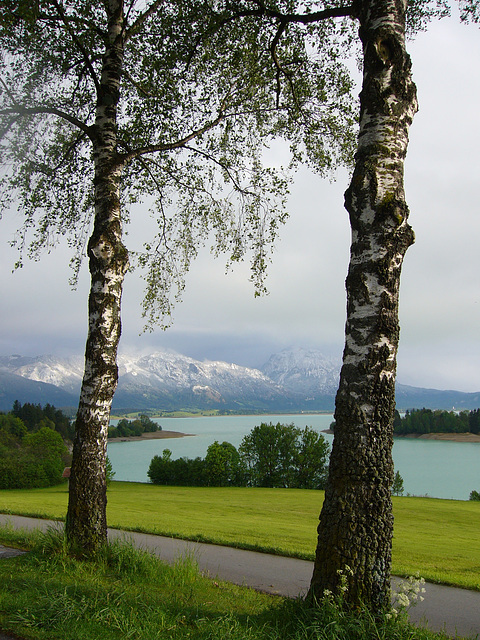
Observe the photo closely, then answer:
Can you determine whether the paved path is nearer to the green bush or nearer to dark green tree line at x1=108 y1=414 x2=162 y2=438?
the green bush

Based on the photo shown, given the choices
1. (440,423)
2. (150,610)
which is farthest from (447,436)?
(150,610)

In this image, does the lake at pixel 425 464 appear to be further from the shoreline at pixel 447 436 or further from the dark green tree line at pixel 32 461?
the dark green tree line at pixel 32 461

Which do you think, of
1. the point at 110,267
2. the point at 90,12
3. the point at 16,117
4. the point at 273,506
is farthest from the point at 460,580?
the point at 273,506

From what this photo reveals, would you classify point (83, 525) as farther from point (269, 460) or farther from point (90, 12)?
point (269, 460)

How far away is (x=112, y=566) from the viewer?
5.23 m

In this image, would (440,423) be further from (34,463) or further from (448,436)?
(34,463)

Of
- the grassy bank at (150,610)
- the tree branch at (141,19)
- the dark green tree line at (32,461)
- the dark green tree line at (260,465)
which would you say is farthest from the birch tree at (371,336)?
the dark green tree line at (260,465)

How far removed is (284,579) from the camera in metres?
6.30

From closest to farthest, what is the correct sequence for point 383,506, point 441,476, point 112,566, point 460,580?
point 383,506, point 112,566, point 460,580, point 441,476

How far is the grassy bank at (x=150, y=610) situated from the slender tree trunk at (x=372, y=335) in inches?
10.5

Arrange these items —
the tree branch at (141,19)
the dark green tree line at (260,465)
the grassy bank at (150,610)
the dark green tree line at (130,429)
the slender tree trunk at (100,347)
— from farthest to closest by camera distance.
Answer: the dark green tree line at (130,429), the dark green tree line at (260,465), the tree branch at (141,19), the slender tree trunk at (100,347), the grassy bank at (150,610)

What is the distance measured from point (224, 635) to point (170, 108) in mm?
7866

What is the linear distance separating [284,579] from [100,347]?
4035mm

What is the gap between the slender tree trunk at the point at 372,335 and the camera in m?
3.55
